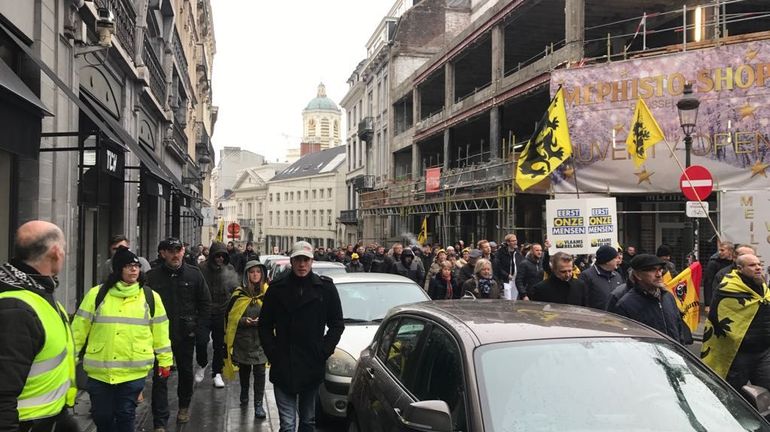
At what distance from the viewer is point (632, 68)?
16062 mm

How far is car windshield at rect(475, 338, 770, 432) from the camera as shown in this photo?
3.00 metres

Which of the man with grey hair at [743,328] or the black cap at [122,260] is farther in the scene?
the man with grey hair at [743,328]

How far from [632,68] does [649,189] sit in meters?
3.15

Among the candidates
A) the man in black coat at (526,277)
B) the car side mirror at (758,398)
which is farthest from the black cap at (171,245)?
the man in black coat at (526,277)

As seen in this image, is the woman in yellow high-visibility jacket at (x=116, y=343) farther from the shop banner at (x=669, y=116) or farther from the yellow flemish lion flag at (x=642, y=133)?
the shop banner at (x=669, y=116)

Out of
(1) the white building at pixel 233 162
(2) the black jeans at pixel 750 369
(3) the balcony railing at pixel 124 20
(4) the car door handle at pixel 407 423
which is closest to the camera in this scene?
(4) the car door handle at pixel 407 423

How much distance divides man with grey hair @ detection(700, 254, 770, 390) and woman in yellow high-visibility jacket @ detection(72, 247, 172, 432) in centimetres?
491

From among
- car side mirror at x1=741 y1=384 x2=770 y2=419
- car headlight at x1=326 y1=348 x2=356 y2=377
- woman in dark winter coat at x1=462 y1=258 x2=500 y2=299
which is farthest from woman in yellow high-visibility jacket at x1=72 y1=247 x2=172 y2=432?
woman in dark winter coat at x1=462 y1=258 x2=500 y2=299

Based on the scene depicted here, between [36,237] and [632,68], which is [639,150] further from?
[36,237]

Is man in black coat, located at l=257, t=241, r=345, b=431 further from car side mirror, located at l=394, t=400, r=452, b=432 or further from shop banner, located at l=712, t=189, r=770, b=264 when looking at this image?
shop banner, located at l=712, t=189, r=770, b=264

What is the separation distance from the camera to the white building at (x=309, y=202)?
66625mm

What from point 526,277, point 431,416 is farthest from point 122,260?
point 526,277

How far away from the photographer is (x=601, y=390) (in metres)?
3.16

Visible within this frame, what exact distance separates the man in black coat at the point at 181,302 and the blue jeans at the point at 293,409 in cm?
173
